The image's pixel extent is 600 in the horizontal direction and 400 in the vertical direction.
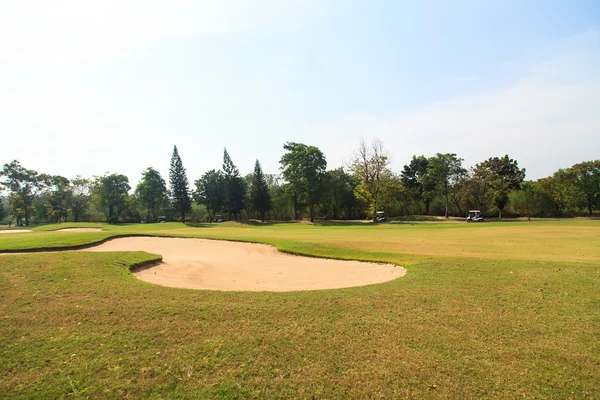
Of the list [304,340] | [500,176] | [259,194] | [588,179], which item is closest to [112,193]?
[259,194]

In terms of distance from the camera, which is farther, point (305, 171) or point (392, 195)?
point (392, 195)

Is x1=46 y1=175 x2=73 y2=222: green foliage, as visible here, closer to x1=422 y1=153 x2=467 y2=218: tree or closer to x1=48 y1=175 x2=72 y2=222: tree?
x1=48 y1=175 x2=72 y2=222: tree

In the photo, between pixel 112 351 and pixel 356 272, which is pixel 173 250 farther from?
pixel 112 351

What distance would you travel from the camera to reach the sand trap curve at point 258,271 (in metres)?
10.6

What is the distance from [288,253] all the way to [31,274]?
10949 mm

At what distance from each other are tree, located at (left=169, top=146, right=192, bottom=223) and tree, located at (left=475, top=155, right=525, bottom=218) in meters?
60.2

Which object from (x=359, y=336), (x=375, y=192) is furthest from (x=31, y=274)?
(x=375, y=192)

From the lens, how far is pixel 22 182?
69562 millimetres

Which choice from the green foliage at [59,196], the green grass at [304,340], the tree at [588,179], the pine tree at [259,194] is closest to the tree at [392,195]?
the pine tree at [259,194]

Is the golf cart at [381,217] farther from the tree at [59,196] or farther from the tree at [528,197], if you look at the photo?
the tree at [59,196]

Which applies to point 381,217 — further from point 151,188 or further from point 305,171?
point 151,188

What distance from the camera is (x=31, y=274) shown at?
29.7 feet

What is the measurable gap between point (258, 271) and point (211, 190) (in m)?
64.2

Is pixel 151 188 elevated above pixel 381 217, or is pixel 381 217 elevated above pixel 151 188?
pixel 151 188
